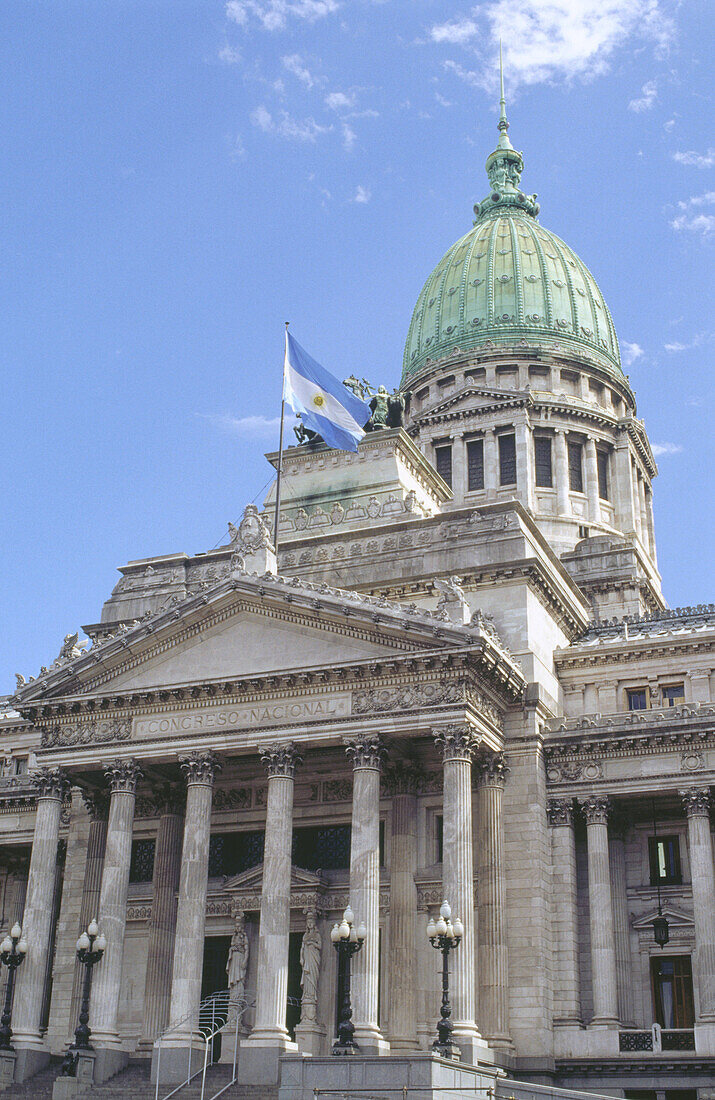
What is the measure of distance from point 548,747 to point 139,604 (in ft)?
65.7

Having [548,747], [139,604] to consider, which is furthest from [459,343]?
[548,747]

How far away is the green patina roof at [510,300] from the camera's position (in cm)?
8119

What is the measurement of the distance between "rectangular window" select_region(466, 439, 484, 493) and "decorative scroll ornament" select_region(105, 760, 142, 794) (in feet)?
125

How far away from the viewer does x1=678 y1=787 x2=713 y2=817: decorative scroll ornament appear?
4247cm

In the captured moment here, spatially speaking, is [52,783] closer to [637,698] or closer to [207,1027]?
[207,1027]

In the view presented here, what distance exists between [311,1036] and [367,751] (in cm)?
987

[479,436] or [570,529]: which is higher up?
[479,436]

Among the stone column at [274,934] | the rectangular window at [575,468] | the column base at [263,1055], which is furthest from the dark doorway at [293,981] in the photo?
the rectangular window at [575,468]

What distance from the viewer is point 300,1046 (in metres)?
42.2

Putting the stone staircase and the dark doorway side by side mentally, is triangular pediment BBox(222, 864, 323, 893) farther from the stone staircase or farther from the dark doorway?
the stone staircase

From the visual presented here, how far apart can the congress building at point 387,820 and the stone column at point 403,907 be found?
0.09 metres

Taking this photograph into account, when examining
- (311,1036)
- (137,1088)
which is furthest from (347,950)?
(311,1036)

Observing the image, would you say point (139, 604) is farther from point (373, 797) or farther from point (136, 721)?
point (373, 797)

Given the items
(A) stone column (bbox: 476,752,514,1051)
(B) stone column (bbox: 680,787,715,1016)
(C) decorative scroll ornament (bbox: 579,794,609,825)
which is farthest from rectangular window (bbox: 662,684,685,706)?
(A) stone column (bbox: 476,752,514,1051)
